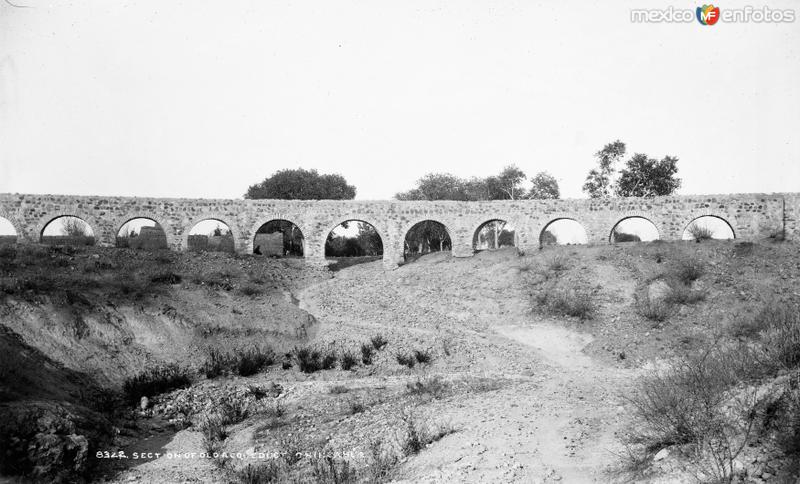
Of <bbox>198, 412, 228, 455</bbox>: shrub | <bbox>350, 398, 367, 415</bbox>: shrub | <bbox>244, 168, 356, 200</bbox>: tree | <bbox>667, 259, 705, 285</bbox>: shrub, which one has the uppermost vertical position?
<bbox>244, 168, 356, 200</bbox>: tree

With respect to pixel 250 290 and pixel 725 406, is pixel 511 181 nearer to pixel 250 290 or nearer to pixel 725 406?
Answer: pixel 250 290

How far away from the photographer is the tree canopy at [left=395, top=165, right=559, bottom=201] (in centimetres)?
3797

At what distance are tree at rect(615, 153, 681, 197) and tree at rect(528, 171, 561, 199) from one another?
6319 mm

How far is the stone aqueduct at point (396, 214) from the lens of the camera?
878 inches

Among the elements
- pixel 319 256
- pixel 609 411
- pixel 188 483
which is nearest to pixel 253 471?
pixel 188 483

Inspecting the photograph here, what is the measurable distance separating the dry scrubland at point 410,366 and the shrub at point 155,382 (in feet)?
0.20

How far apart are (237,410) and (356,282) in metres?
Result: 11.4

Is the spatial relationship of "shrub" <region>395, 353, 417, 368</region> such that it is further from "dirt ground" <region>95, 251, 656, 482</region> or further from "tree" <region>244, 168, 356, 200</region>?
"tree" <region>244, 168, 356, 200</region>

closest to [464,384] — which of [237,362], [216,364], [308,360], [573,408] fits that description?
[573,408]

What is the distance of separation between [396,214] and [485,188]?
1724cm

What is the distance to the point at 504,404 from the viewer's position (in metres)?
9.41

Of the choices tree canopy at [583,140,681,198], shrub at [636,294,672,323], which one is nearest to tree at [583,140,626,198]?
tree canopy at [583,140,681,198]

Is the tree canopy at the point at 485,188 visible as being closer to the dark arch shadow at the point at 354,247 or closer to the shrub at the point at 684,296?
the dark arch shadow at the point at 354,247

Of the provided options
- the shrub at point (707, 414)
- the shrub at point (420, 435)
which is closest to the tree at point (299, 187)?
the shrub at point (420, 435)
